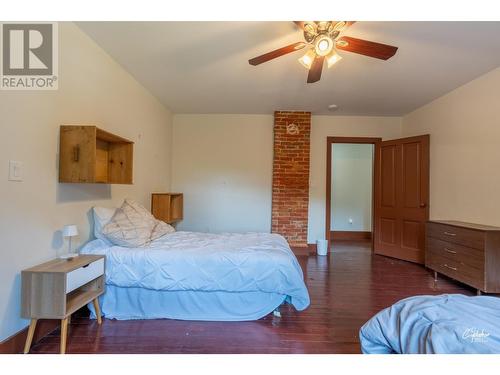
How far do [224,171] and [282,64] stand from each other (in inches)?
92.0

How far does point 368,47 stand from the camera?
202 cm

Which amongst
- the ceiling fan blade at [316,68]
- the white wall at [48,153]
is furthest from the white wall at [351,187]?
the white wall at [48,153]

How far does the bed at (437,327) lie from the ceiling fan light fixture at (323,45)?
72.6 inches

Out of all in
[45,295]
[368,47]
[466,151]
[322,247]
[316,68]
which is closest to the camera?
[45,295]

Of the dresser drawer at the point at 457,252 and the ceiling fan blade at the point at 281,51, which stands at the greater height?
the ceiling fan blade at the point at 281,51

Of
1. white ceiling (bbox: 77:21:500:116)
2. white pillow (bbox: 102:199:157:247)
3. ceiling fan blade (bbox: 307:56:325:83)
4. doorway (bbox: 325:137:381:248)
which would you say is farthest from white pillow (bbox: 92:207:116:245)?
doorway (bbox: 325:137:381:248)

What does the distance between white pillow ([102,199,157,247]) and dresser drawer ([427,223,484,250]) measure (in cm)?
339

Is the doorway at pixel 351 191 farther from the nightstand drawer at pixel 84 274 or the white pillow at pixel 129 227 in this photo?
the nightstand drawer at pixel 84 274

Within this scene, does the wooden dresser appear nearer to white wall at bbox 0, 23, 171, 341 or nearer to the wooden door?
the wooden door

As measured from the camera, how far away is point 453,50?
8.09ft

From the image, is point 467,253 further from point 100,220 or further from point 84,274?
point 100,220

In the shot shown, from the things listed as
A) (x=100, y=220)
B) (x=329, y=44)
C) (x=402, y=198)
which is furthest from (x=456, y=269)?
(x=100, y=220)

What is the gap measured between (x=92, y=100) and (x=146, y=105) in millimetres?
1236

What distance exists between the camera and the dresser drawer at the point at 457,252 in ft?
8.77
